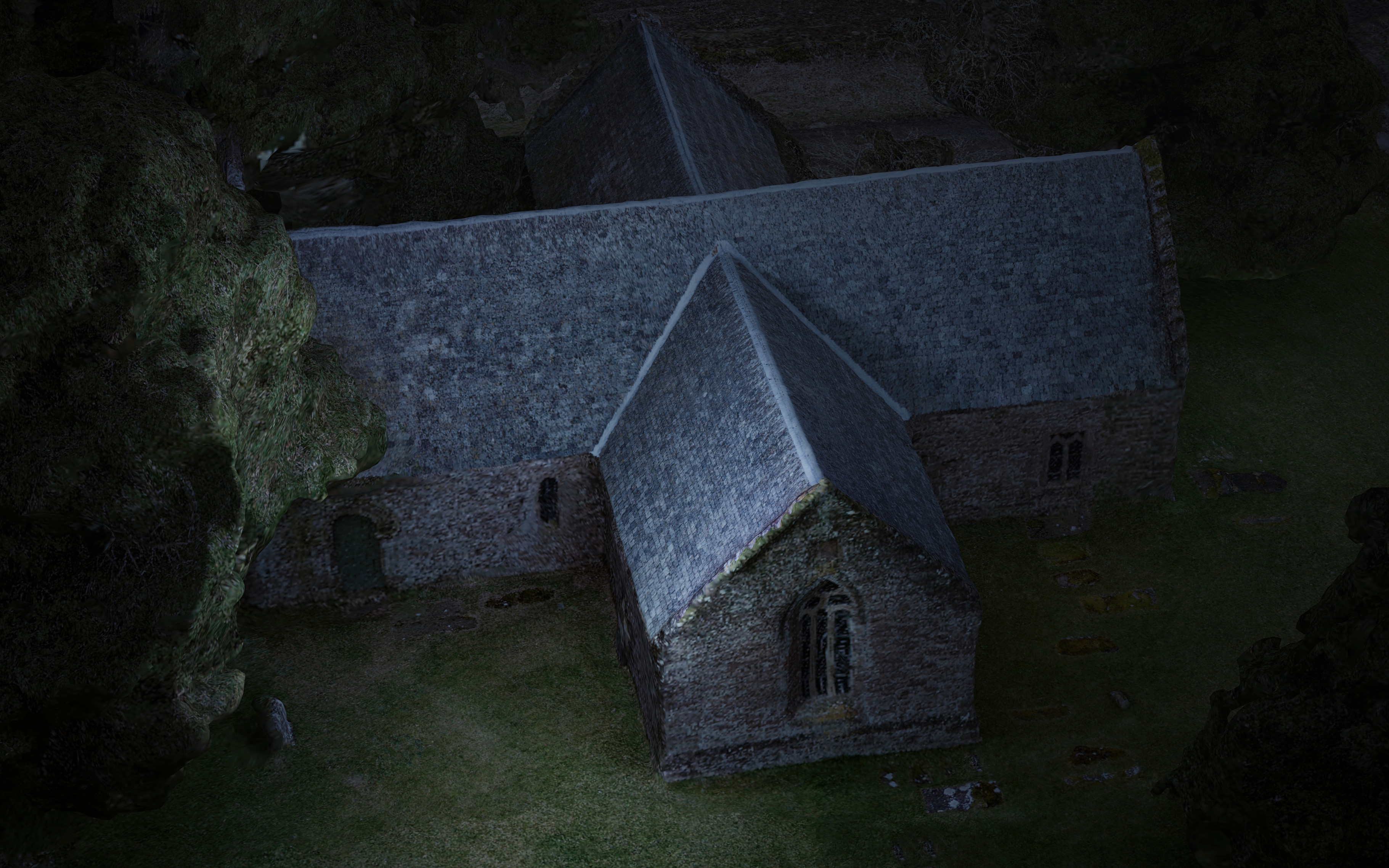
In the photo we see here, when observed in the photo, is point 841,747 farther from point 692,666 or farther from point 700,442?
point 700,442

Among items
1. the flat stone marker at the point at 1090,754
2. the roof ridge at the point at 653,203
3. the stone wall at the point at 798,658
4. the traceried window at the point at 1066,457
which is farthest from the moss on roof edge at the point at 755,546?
the traceried window at the point at 1066,457

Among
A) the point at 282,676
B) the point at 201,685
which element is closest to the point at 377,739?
the point at 282,676

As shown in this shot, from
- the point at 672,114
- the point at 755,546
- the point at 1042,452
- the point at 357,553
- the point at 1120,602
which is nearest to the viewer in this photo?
the point at 755,546

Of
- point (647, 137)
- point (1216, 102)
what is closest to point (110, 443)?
point (647, 137)

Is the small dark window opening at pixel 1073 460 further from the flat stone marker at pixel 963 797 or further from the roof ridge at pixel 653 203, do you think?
the flat stone marker at pixel 963 797

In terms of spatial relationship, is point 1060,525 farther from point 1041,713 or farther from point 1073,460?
point 1041,713

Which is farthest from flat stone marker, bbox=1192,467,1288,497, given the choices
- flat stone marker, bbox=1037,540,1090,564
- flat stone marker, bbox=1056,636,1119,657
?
flat stone marker, bbox=1056,636,1119,657
